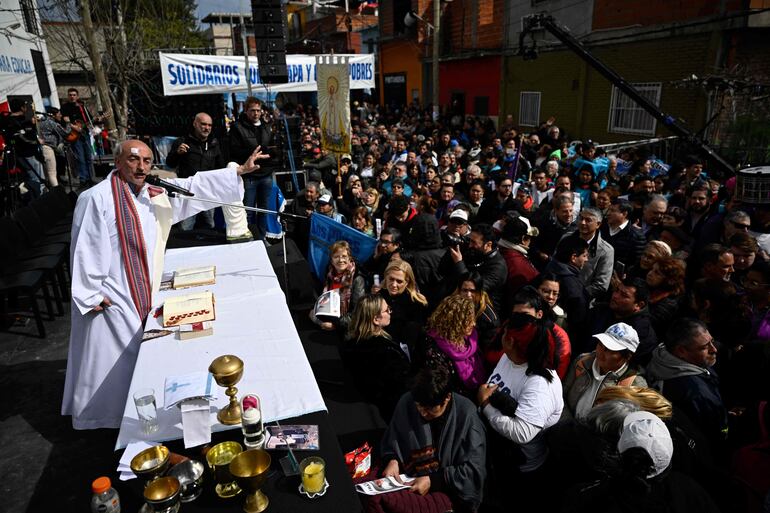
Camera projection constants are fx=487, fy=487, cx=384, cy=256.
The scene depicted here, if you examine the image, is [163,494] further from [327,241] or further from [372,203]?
[372,203]

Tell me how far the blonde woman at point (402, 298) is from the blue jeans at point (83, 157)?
11412 millimetres

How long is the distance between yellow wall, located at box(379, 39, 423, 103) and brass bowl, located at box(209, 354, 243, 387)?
915 inches

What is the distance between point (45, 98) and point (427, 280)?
15939 mm

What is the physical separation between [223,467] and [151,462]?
0.32 m

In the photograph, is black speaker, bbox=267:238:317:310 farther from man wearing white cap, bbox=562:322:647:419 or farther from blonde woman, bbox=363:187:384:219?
man wearing white cap, bbox=562:322:647:419

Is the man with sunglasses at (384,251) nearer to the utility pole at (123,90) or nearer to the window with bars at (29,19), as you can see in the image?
the utility pole at (123,90)

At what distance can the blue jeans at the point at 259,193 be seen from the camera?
6.78 m

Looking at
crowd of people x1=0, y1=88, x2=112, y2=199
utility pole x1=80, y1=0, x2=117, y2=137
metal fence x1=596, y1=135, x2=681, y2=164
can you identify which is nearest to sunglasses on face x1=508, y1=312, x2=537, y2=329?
crowd of people x1=0, y1=88, x2=112, y2=199

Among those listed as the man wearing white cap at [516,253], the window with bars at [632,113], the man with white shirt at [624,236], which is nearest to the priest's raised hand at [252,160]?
the man wearing white cap at [516,253]

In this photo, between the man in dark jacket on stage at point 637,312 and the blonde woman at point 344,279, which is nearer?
the man in dark jacket on stage at point 637,312

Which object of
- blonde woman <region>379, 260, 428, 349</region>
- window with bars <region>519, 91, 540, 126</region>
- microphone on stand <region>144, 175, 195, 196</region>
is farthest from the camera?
window with bars <region>519, 91, 540, 126</region>

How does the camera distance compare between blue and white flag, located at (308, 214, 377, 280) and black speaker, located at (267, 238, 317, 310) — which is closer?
black speaker, located at (267, 238, 317, 310)

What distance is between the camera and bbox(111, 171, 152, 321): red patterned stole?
3.34 m

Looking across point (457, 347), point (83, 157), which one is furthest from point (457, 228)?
point (83, 157)
